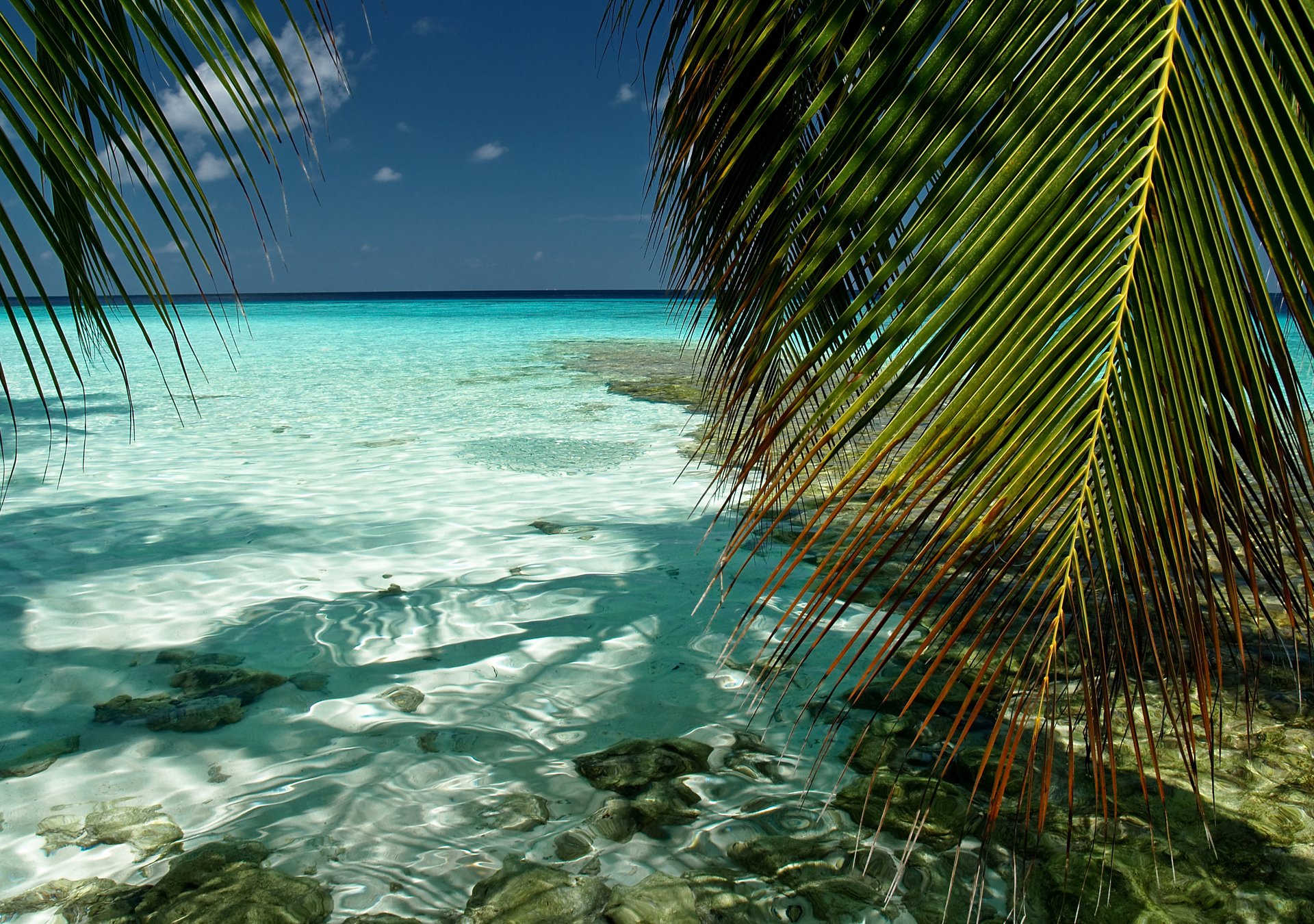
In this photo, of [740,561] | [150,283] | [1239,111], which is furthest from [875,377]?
[740,561]

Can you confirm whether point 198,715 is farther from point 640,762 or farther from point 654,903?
point 654,903

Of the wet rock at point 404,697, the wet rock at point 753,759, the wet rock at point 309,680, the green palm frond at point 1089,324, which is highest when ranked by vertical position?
the green palm frond at point 1089,324

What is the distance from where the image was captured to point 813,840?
2.24m

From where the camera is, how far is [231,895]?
80.1 inches

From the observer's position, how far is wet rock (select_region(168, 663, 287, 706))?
3053mm

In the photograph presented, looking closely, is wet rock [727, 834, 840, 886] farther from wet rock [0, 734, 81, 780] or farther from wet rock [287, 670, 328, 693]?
wet rock [0, 734, 81, 780]

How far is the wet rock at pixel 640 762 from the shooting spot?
8.21ft

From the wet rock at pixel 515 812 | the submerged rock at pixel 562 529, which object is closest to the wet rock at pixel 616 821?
the wet rock at pixel 515 812

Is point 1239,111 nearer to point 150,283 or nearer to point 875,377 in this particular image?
point 875,377

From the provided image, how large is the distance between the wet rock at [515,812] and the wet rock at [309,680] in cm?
102

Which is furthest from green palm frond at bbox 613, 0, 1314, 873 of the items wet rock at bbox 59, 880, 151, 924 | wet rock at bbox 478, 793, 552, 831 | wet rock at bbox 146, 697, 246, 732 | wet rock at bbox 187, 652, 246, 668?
wet rock at bbox 187, 652, 246, 668

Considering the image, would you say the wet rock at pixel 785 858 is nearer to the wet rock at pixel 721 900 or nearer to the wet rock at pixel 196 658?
the wet rock at pixel 721 900

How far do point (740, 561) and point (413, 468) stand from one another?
3360 millimetres

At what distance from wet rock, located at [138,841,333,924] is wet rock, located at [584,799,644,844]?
0.69 m
